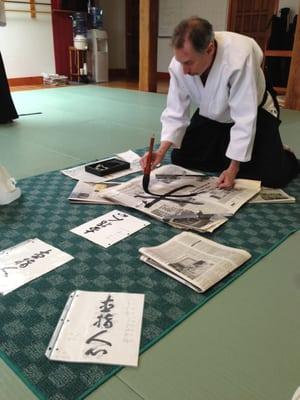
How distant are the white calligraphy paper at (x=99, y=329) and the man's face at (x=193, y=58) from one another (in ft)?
3.06

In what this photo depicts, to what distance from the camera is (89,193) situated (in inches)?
69.2

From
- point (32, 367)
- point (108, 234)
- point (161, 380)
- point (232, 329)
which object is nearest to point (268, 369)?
point (232, 329)

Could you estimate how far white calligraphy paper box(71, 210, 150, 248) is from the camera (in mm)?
1388

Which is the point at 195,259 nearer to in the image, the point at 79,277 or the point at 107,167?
the point at 79,277

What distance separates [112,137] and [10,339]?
2.07 meters

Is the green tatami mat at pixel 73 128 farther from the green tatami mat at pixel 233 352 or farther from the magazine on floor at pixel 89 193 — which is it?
the green tatami mat at pixel 233 352

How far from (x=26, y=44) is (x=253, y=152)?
199 inches

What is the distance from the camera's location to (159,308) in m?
1.04

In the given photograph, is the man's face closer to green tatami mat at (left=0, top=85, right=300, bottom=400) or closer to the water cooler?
green tatami mat at (left=0, top=85, right=300, bottom=400)

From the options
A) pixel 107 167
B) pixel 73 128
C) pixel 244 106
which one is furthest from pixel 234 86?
pixel 73 128

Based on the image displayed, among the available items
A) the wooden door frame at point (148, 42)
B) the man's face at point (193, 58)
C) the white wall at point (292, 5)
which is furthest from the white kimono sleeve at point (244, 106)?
the white wall at point (292, 5)

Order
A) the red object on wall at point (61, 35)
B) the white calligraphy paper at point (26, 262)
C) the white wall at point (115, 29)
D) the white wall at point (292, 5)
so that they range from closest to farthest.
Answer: the white calligraphy paper at point (26, 262) → the white wall at point (292, 5) → the red object on wall at point (61, 35) → the white wall at point (115, 29)

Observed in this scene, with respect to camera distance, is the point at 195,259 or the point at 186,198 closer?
the point at 195,259

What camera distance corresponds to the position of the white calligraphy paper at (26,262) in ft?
3.73
